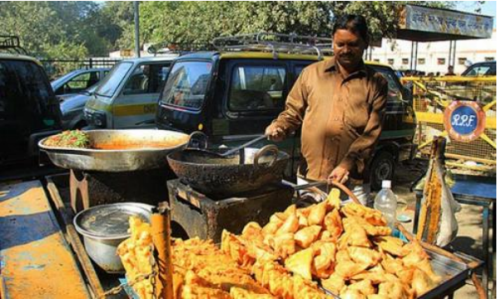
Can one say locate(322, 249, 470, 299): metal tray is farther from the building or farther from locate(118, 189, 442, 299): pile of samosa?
the building

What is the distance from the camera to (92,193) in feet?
10.9

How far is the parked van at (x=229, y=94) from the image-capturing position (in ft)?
16.6

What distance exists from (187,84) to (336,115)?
3005mm

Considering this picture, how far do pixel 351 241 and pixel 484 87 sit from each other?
6723mm

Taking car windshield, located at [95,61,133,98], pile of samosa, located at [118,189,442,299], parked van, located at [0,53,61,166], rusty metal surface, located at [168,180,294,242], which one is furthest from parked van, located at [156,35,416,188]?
pile of samosa, located at [118,189,442,299]

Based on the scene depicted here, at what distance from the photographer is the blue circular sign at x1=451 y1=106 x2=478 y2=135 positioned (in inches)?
239

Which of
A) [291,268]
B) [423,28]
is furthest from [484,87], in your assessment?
[423,28]

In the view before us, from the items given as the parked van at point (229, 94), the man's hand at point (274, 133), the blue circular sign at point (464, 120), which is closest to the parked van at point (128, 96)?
the parked van at point (229, 94)

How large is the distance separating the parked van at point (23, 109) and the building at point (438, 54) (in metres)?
33.3

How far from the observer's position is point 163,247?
4.36ft

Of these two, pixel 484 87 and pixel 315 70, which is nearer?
pixel 315 70

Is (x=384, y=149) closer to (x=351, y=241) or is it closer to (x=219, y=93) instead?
(x=219, y=93)

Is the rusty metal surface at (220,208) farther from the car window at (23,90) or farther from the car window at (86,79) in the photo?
the car window at (86,79)

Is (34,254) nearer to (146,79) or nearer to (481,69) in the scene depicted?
(146,79)
